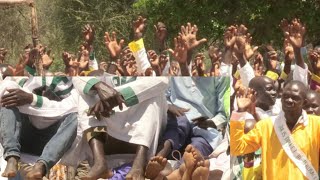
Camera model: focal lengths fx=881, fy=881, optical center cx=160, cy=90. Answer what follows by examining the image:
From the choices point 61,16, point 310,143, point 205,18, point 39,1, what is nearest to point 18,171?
point 310,143

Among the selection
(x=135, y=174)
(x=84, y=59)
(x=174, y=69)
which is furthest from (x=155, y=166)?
(x=84, y=59)

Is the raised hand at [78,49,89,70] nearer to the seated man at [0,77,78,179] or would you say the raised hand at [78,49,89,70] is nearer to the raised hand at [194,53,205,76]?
the raised hand at [194,53,205,76]

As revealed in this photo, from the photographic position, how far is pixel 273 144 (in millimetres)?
5902

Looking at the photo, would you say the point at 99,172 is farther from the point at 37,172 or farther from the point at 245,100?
the point at 245,100

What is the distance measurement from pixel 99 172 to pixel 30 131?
619mm

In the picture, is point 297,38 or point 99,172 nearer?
point 99,172

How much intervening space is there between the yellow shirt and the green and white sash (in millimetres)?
24

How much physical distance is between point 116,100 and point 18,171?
85 centimetres

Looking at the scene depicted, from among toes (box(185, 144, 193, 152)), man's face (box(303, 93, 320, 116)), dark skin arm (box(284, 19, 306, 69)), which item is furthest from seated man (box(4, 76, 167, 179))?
dark skin arm (box(284, 19, 306, 69))

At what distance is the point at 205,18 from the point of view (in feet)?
50.1

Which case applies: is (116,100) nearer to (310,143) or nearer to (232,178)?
(232,178)

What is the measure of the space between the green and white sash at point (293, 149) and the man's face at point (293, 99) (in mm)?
79

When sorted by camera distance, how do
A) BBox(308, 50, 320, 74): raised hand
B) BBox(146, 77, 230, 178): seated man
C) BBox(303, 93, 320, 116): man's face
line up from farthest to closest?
1. BBox(308, 50, 320, 74): raised hand
2. BBox(303, 93, 320, 116): man's face
3. BBox(146, 77, 230, 178): seated man

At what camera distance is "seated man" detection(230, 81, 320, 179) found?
229 inches
